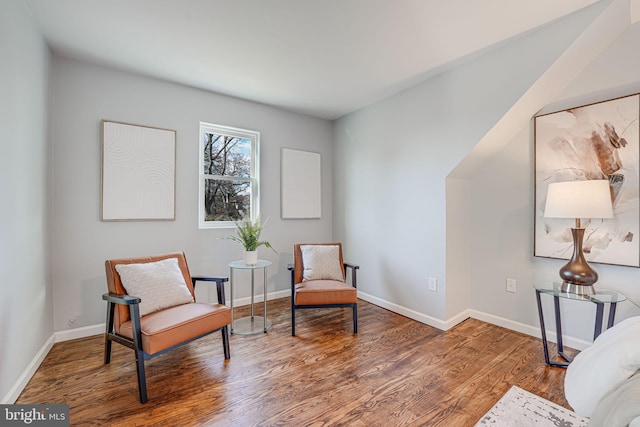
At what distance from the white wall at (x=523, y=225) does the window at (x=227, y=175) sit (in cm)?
250

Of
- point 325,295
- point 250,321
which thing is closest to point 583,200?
point 325,295

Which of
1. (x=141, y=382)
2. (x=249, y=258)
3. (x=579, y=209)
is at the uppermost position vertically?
(x=579, y=209)

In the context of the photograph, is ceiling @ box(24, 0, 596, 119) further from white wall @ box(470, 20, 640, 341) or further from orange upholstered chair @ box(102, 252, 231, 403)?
orange upholstered chair @ box(102, 252, 231, 403)

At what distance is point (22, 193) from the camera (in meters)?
1.87

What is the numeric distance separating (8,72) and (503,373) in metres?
3.65

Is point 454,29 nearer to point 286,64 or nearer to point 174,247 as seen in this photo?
point 286,64

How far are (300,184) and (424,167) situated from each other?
1.61 metres

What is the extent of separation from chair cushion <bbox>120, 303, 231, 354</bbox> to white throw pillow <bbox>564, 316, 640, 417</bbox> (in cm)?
198

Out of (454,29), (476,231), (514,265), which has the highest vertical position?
(454,29)

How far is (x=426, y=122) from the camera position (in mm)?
2922

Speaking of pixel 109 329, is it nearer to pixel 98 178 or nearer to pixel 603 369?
pixel 98 178

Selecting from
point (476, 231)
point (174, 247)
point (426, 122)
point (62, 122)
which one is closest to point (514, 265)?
point (476, 231)

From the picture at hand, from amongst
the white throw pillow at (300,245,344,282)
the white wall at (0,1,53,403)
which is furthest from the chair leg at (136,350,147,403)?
the white throw pillow at (300,245,344,282)

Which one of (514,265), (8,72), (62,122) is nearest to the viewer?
(8,72)
